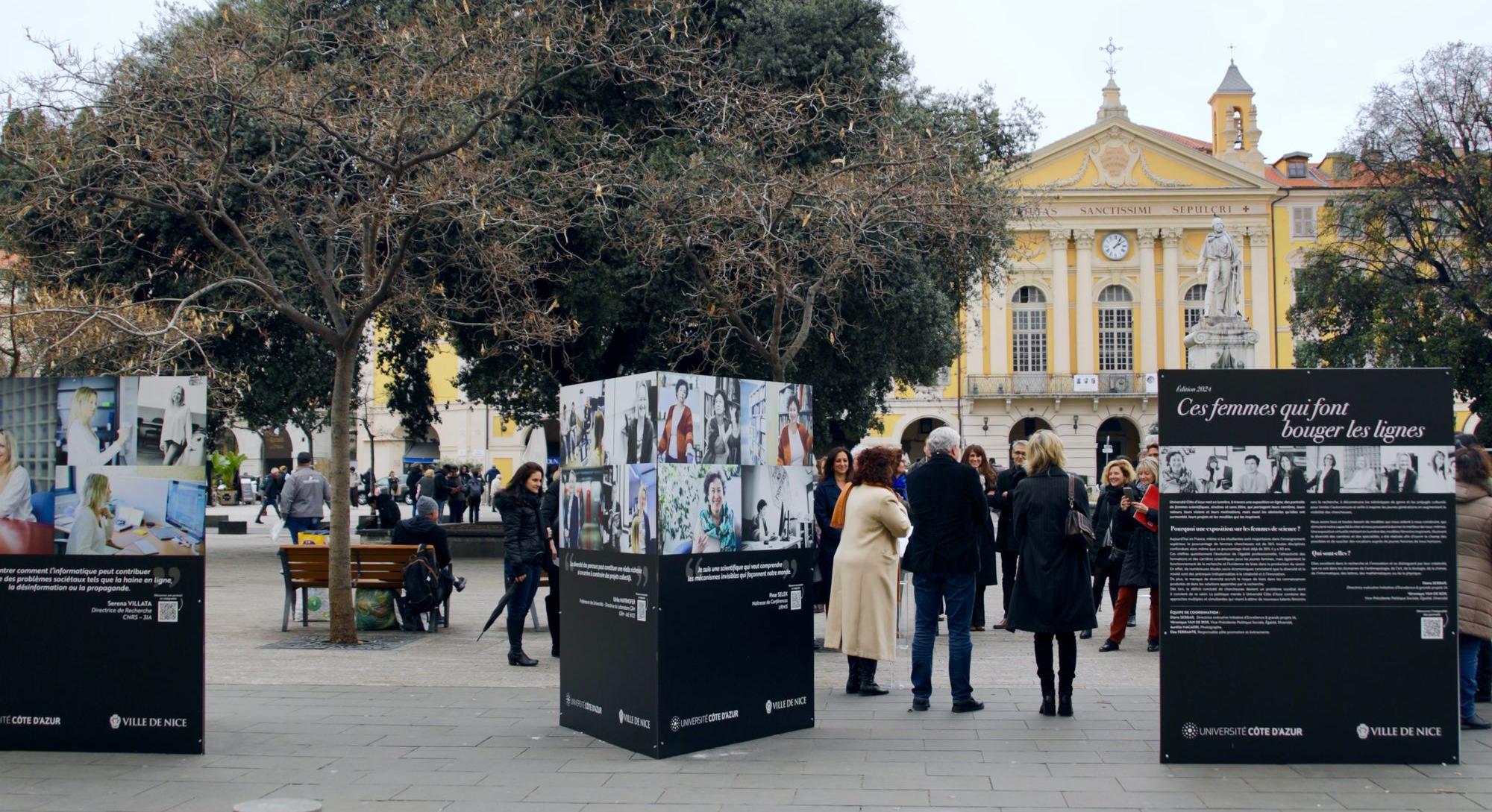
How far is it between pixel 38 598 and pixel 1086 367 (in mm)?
57750

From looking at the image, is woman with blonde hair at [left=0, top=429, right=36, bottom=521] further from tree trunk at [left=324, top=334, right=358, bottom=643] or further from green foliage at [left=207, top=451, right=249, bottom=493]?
green foliage at [left=207, top=451, right=249, bottom=493]

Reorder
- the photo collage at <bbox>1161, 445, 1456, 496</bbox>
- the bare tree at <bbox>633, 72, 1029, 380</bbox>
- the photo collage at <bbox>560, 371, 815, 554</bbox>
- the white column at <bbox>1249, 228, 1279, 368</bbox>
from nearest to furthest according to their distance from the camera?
the photo collage at <bbox>1161, 445, 1456, 496</bbox> → the photo collage at <bbox>560, 371, 815, 554</bbox> → the bare tree at <bbox>633, 72, 1029, 380</bbox> → the white column at <bbox>1249, 228, 1279, 368</bbox>

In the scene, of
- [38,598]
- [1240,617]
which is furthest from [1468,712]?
[38,598]

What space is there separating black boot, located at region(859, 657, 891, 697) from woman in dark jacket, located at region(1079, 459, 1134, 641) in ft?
11.2

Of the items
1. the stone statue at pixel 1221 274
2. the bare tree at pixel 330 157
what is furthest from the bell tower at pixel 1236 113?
the bare tree at pixel 330 157

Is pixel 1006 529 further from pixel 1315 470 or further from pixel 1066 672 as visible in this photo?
pixel 1315 470

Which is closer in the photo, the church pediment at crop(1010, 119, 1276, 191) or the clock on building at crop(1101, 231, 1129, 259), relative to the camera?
the church pediment at crop(1010, 119, 1276, 191)

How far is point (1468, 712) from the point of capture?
8125 mm

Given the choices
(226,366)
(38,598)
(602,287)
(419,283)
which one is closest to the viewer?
(38,598)

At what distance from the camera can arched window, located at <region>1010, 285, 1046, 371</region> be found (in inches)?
2436

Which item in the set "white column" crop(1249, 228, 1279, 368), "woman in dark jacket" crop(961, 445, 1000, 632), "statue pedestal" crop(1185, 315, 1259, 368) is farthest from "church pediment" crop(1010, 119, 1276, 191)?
"woman in dark jacket" crop(961, 445, 1000, 632)

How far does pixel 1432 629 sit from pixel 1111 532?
555cm

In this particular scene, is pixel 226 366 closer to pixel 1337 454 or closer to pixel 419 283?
pixel 419 283

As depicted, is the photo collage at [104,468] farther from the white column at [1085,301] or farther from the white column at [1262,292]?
the white column at [1262,292]
